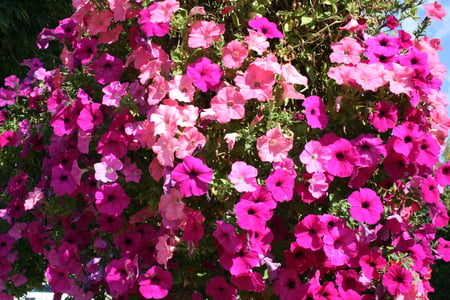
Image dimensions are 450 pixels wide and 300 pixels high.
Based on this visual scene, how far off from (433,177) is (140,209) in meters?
1.39

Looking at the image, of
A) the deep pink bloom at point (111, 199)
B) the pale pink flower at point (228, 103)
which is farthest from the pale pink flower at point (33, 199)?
the pale pink flower at point (228, 103)

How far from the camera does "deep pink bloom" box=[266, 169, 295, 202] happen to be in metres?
2.14

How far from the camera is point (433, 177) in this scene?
2.53 metres

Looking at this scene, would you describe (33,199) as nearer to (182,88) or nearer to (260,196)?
(182,88)

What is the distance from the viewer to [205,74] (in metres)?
2.30

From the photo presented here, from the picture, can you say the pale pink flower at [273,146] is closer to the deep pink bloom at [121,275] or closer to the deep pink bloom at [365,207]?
the deep pink bloom at [365,207]

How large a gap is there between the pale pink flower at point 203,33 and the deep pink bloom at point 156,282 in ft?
3.18

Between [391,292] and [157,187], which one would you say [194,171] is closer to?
[157,187]

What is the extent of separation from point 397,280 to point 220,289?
76cm

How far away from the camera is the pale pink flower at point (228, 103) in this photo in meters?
2.23

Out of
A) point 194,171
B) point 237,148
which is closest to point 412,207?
point 237,148

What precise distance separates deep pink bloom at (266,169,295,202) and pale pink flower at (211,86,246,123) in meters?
0.29

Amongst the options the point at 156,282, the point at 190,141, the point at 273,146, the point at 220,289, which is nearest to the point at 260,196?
the point at 273,146

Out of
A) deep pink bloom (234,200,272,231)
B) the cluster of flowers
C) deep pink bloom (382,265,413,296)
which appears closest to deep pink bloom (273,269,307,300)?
the cluster of flowers
